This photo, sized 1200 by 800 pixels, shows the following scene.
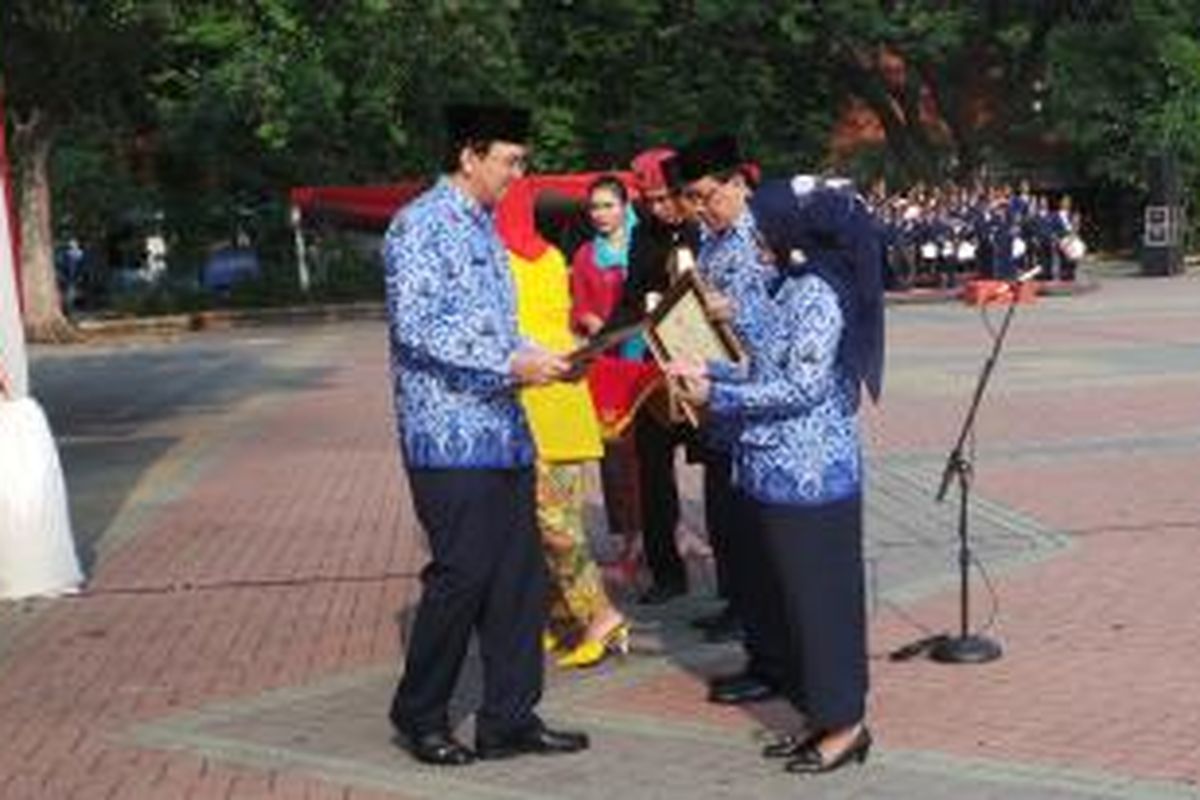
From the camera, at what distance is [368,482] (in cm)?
1352

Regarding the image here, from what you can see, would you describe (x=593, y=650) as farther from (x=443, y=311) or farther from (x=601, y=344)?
(x=443, y=311)

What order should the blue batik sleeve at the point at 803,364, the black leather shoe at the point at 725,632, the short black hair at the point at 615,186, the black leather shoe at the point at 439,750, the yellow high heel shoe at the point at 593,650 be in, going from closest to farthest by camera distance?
the blue batik sleeve at the point at 803,364 → the black leather shoe at the point at 439,750 → the yellow high heel shoe at the point at 593,650 → the black leather shoe at the point at 725,632 → the short black hair at the point at 615,186

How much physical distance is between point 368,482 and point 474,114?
23.6 ft

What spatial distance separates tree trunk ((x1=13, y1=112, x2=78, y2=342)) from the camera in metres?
32.4

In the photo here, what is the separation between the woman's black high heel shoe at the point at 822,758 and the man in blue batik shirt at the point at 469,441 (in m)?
0.73

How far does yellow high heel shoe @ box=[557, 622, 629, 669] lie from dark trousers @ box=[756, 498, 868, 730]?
169 cm

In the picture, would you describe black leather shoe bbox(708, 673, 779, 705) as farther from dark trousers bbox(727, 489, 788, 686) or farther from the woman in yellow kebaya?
the woman in yellow kebaya

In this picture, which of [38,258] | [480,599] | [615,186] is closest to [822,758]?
[480,599]

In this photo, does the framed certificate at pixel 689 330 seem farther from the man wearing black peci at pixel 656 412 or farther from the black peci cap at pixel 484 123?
the man wearing black peci at pixel 656 412

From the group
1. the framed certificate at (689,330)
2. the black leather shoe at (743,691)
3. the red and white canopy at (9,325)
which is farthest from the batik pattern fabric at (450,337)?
the red and white canopy at (9,325)

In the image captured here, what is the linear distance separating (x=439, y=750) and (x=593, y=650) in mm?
1455

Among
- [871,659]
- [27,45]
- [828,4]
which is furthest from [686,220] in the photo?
[828,4]

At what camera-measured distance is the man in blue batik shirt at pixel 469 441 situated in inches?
253

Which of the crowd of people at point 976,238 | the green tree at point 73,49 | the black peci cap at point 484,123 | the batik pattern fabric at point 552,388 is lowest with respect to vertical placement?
the crowd of people at point 976,238
